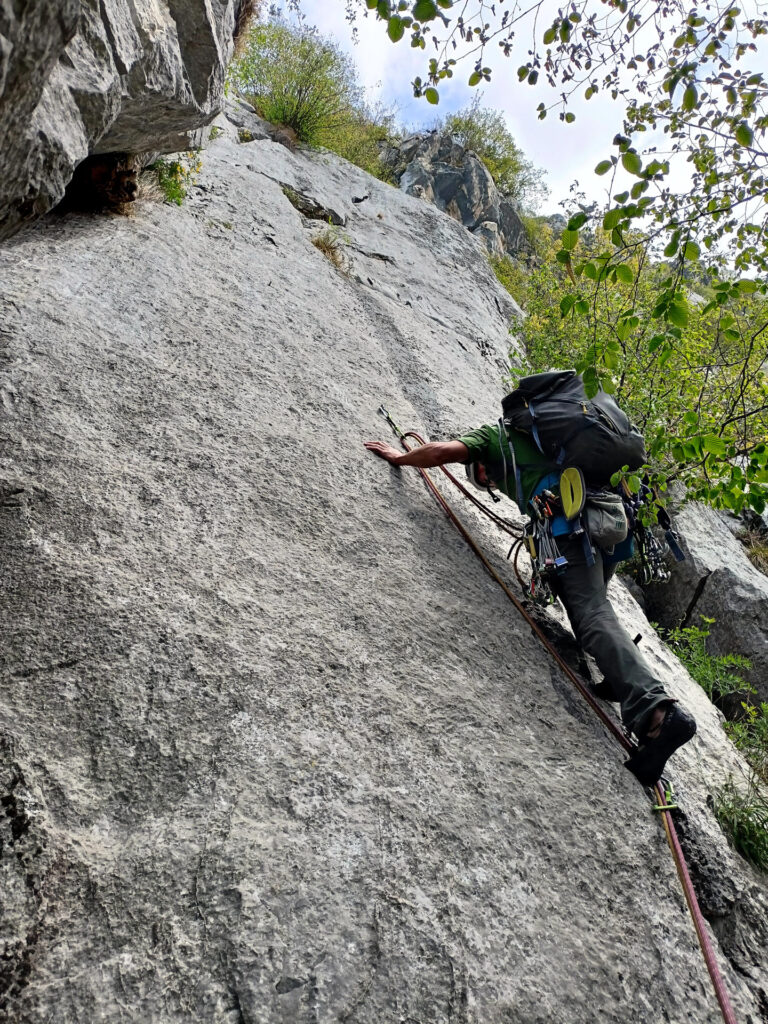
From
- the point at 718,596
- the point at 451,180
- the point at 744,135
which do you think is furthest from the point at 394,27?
the point at 451,180

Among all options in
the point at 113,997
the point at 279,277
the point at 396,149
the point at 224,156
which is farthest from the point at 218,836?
the point at 396,149

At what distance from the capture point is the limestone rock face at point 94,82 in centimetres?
168

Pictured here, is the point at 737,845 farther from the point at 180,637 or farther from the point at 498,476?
the point at 180,637

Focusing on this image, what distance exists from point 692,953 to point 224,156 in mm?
8485

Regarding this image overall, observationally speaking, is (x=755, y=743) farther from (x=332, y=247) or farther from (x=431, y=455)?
(x=332, y=247)

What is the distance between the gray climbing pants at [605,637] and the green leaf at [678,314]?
5.47ft

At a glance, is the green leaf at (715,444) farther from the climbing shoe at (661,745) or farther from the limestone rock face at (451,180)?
the limestone rock face at (451,180)

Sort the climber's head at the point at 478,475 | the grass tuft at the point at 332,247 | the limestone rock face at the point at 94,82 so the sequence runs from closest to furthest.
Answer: the limestone rock face at the point at 94,82, the climber's head at the point at 478,475, the grass tuft at the point at 332,247

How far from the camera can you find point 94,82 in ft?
9.48

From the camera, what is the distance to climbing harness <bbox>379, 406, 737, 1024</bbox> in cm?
222

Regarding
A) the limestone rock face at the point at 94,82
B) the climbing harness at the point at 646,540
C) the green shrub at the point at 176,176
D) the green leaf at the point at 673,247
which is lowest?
the green shrub at the point at 176,176

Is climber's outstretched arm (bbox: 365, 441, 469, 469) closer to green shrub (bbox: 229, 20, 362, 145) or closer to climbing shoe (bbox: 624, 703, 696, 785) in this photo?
climbing shoe (bbox: 624, 703, 696, 785)

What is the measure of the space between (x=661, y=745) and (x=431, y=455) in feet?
7.01

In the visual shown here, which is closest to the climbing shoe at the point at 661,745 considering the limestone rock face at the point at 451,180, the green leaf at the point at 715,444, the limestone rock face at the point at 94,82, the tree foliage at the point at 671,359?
the tree foliage at the point at 671,359
